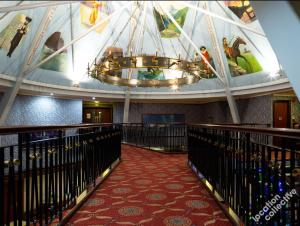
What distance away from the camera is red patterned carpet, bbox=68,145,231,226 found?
9.05ft

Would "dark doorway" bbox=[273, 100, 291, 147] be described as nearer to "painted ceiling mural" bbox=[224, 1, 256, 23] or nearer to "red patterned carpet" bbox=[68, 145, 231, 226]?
"painted ceiling mural" bbox=[224, 1, 256, 23]

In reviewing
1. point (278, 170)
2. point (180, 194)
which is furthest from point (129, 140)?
point (278, 170)

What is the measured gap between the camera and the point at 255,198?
201 cm

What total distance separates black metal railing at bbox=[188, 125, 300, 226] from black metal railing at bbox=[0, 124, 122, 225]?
5.77 feet

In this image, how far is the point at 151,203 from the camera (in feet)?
11.0

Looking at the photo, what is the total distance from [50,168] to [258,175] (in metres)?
1.87

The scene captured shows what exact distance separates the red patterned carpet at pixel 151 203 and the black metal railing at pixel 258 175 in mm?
349

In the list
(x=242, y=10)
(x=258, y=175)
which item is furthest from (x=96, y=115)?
(x=258, y=175)

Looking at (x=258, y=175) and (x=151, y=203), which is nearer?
(x=258, y=175)

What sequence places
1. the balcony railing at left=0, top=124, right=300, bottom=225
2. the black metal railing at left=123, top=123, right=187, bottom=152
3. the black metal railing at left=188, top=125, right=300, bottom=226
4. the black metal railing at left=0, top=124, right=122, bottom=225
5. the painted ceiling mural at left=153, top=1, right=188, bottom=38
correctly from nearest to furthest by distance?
the black metal railing at left=188, top=125, right=300, bottom=226 < the balcony railing at left=0, top=124, right=300, bottom=225 < the black metal railing at left=0, top=124, right=122, bottom=225 < the black metal railing at left=123, top=123, right=187, bottom=152 < the painted ceiling mural at left=153, top=1, right=188, bottom=38

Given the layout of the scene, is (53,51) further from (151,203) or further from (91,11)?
(151,203)

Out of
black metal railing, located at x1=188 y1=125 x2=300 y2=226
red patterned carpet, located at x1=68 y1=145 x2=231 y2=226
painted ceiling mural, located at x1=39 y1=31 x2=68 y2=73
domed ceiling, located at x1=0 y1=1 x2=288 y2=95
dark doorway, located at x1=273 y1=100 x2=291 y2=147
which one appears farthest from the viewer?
dark doorway, located at x1=273 y1=100 x2=291 y2=147

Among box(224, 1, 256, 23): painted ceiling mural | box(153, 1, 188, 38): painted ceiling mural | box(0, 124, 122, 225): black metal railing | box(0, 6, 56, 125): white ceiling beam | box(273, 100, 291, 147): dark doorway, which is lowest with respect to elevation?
box(0, 124, 122, 225): black metal railing

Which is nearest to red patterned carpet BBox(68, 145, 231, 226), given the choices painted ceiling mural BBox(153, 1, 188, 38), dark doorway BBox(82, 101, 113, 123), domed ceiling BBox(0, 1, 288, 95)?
domed ceiling BBox(0, 1, 288, 95)
